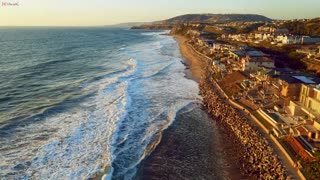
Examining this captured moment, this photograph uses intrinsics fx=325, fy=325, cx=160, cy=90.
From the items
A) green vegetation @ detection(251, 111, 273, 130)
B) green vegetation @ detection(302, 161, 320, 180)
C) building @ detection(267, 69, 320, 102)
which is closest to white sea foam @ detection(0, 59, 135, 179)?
green vegetation @ detection(302, 161, 320, 180)

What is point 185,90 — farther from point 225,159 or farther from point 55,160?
point 55,160

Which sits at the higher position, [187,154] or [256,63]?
[256,63]

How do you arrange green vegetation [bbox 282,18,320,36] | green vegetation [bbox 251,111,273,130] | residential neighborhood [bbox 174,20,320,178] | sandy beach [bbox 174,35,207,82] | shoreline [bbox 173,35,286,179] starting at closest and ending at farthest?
shoreline [bbox 173,35,286,179] → residential neighborhood [bbox 174,20,320,178] → green vegetation [bbox 251,111,273,130] → sandy beach [bbox 174,35,207,82] → green vegetation [bbox 282,18,320,36]

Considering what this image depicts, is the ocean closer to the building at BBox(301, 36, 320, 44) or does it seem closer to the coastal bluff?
the coastal bluff

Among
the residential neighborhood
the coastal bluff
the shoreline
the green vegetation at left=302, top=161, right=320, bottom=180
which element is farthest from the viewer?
the residential neighborhood

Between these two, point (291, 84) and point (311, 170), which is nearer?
point (311, 170)

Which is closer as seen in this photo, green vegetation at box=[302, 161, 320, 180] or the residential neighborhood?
green vegetation at box=[302, 161, 320, 180]

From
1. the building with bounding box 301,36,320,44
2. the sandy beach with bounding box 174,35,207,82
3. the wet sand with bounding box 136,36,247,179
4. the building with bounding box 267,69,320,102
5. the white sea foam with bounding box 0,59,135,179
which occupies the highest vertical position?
the building with bounding box 267,69,320,102

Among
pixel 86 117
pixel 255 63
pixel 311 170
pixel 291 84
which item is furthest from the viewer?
pixel 255 63

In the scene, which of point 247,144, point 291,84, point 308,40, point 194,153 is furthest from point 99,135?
point 308,40

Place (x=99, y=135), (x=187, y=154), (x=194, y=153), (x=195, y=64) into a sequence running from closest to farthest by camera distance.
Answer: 1. (x=187, y=154)
2. (x=194, y=153)
3. (x=99, y=135)
4. (x=195, y=64)

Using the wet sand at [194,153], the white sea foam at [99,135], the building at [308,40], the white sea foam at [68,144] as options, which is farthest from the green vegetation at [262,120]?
the building at [308,40]

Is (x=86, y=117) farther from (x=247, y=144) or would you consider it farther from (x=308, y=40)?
(x=308, y=40)
